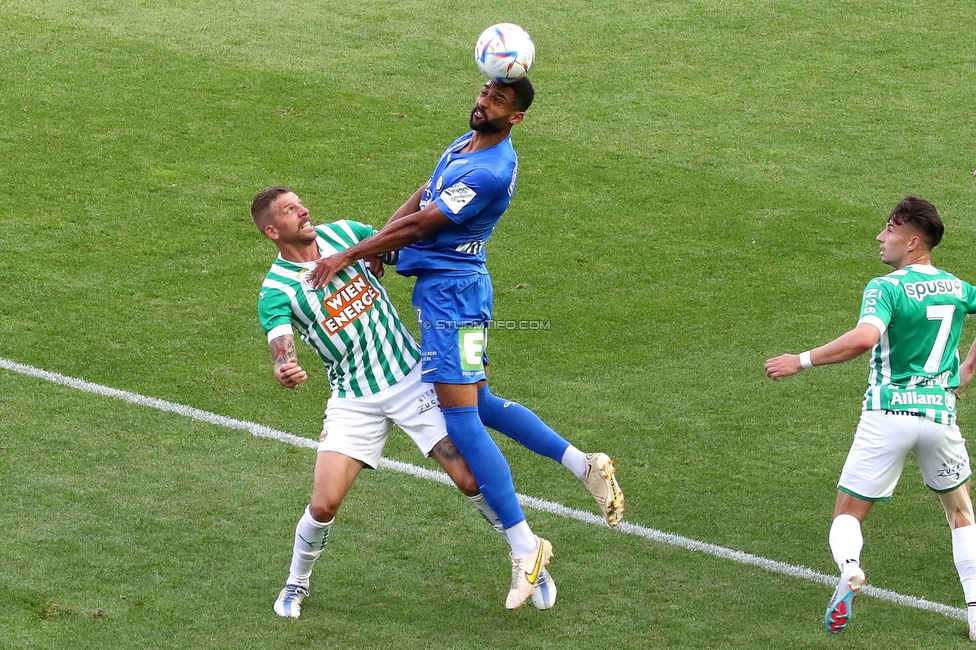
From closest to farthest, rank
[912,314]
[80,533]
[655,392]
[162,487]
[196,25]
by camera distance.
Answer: [912,314] → [80,533] → [162,487] → [655,392] → [196,25]

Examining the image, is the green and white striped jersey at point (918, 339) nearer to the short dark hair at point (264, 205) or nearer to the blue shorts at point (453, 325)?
the blue shorts at point (453, 325)

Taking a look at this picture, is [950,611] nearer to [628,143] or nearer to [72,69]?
[628,143]

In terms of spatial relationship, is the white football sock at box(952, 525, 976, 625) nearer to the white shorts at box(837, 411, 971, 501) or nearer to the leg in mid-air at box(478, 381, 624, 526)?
the white shorts at box(837, 411, 971, 501)

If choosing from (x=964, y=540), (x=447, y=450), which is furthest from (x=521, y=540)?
(x=964, y=540)

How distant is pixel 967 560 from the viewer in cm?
518

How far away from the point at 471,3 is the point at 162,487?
9.36m

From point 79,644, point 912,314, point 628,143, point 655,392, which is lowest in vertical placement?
point 79,644

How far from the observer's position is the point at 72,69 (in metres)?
12.8

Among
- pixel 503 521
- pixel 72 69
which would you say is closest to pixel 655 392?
pixel 503 521

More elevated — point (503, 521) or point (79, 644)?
point (503, 521)

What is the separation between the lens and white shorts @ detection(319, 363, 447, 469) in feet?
17.8

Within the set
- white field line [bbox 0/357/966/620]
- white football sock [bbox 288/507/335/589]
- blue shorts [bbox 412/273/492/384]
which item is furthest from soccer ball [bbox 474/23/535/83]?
white field line [bbox 0/357/966/620]

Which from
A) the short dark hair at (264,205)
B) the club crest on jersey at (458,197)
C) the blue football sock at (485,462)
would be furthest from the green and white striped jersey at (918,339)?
the short dark hair at (264,205)

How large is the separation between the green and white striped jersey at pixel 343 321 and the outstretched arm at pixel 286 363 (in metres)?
0.04
